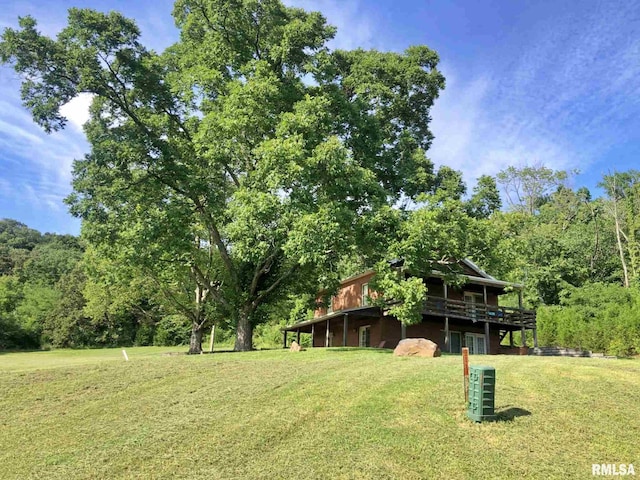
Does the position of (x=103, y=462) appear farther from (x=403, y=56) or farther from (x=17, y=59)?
(x=403, y=56)

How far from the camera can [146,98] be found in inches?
818

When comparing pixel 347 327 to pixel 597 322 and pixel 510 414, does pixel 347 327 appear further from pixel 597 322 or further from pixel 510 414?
pixel 510 414

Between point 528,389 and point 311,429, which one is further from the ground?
point 528,389

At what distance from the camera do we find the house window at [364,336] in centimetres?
2792

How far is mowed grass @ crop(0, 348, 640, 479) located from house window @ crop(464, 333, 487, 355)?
1577 cm

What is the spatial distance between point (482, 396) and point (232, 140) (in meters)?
15.0

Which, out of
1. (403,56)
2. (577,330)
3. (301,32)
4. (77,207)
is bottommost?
(577,330)

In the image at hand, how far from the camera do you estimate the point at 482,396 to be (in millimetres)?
8141

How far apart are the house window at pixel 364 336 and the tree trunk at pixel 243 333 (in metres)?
8.09

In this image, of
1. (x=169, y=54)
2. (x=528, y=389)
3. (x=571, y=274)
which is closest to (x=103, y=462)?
(x=528, y=389)

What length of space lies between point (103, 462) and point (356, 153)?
696 inches

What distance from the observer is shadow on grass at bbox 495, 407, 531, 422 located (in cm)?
837

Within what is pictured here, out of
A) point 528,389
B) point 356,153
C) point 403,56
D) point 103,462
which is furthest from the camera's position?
point 403,56

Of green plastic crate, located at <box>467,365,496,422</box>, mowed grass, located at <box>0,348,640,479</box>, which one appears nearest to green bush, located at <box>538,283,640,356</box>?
mowed grass, located at <box>0,348,640,479</box>
